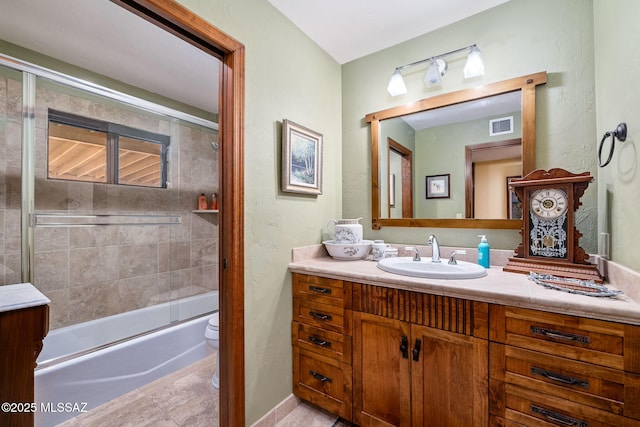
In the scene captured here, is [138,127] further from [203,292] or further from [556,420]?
[556,420]

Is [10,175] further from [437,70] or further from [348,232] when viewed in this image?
[437,70]

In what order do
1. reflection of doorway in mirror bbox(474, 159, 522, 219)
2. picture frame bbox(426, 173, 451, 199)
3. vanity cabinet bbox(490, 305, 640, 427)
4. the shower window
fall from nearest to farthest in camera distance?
vanity cabinet bbox(490, 305, 640, 427) < reflection of doorway in mirror bbox(474, 159, 522, 219) < picture frame bbox(426, 173, 451, 199) < the shower window

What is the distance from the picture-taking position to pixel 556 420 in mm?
899

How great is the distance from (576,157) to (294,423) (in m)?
2.09

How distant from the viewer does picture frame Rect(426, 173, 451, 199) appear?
1.68 metres

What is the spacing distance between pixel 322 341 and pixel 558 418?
1.00m

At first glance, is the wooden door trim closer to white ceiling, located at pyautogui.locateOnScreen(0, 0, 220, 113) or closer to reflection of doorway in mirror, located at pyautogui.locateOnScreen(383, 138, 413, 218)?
reflection of doorway in mirror, located at pyautogui.locateOnScreen(383, 138, 413, 218)

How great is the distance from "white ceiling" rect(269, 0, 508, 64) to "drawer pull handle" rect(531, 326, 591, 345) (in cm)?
174

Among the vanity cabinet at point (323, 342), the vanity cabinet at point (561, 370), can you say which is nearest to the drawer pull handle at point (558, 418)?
the vanity cabinet at point (561, 370)

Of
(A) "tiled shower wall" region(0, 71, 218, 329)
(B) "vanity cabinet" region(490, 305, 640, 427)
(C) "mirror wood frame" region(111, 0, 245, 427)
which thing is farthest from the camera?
(A) "tiled shower wall" region(0, 71, 218, 329)

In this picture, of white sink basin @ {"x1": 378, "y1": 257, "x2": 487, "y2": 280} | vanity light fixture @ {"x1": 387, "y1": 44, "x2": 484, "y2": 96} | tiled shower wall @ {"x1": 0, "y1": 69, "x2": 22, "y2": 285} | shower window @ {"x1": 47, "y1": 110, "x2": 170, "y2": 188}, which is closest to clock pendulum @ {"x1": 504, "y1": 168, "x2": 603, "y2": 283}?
white sink basin @ {"x1": 378, "y1": 257, "x2": 487, "y2": 280}

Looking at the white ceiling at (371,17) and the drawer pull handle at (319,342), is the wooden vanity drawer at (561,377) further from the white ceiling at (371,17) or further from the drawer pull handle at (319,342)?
the white ceiling at (371,17)

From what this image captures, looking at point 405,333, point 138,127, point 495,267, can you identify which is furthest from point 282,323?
point 138,127

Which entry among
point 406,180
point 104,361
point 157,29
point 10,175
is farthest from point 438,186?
point 10,175
